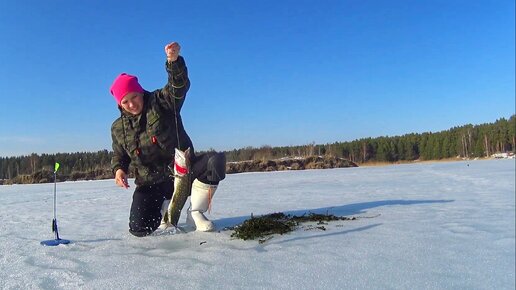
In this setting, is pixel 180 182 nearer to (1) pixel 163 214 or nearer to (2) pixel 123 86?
(1) pixel 163 214

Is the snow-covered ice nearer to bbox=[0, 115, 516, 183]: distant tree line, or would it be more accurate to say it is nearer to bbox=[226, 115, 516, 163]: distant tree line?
bbox=[0, 115, 516, 183]: distant tree line

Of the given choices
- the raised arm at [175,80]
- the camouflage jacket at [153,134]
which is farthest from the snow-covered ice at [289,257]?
the raised arm at [175,80]

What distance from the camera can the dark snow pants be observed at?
3.16 m

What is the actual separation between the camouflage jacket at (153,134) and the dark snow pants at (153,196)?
13 cm

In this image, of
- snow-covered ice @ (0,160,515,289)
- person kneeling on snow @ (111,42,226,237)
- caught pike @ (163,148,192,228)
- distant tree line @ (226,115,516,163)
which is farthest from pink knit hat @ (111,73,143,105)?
distant tree line @ (226,115,516,163)

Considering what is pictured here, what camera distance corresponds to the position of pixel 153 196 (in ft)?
11.6

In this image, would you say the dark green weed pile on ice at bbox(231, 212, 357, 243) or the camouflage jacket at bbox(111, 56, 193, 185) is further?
the camouflage jacket at bbox(111, 56, 193, 185)

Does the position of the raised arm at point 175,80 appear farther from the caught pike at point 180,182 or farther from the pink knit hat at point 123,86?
the caught pike at point 180,182

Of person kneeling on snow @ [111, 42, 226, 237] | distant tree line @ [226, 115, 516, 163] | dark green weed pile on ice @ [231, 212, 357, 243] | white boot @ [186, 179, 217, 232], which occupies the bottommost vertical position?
dark green weed pile on ice @ [231, 212, 357, 243]

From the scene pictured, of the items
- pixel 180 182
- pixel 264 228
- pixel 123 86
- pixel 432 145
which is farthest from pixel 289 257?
pixel 432 145

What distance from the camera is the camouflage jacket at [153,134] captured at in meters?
3.21

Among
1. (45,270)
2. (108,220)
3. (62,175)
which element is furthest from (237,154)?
(45,270)

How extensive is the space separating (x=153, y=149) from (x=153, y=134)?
0.15m

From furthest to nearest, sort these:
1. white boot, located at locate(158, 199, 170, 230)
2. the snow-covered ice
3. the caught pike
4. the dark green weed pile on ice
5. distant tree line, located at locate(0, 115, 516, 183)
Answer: distant tree line, located at locate(0, 115, 516, 183)
white boot, located at locate(158, 199, 170, 230)
the caught pike
the dark green weed pile on ice
the snow-covered ice
